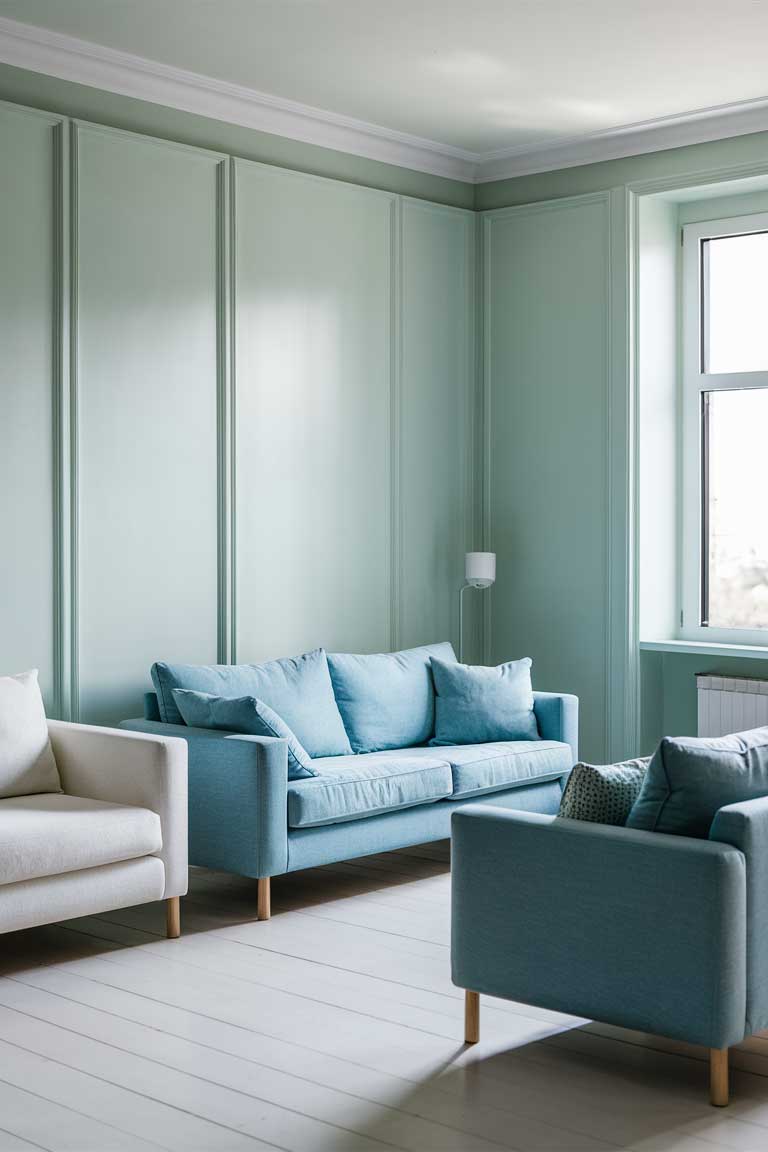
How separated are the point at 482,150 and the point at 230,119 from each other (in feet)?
4.83

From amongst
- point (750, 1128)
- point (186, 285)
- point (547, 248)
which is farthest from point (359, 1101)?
point (547, 248)

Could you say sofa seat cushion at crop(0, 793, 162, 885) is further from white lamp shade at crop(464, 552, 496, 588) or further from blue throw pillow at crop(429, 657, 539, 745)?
white lamp shade at crop(464, 552, 496, 588)

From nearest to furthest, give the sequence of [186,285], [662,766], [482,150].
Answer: [662,766] → [186,285] → [482,150]

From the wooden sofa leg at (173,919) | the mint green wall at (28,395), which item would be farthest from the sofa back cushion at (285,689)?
the wooden sofa leg at (173,919)

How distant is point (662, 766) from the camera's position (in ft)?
10.3

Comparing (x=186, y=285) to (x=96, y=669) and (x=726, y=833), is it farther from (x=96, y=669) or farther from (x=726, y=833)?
(x=726, y=833)

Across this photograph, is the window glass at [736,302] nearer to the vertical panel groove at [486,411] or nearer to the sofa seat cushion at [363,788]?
the vertical panel groove at [486,411]

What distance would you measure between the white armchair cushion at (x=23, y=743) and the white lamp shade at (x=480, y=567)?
254 centimetres

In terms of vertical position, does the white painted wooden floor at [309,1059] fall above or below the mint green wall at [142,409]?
below

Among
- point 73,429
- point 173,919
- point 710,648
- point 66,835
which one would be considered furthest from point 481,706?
point 66,835

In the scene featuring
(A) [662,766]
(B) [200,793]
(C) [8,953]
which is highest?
(A) [662,766]

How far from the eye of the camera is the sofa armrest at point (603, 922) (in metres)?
2.93

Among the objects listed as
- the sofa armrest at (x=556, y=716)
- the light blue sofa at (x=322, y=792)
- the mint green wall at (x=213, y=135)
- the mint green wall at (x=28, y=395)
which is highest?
the mint green wall at (x=213, y=135)

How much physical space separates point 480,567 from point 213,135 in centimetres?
232
